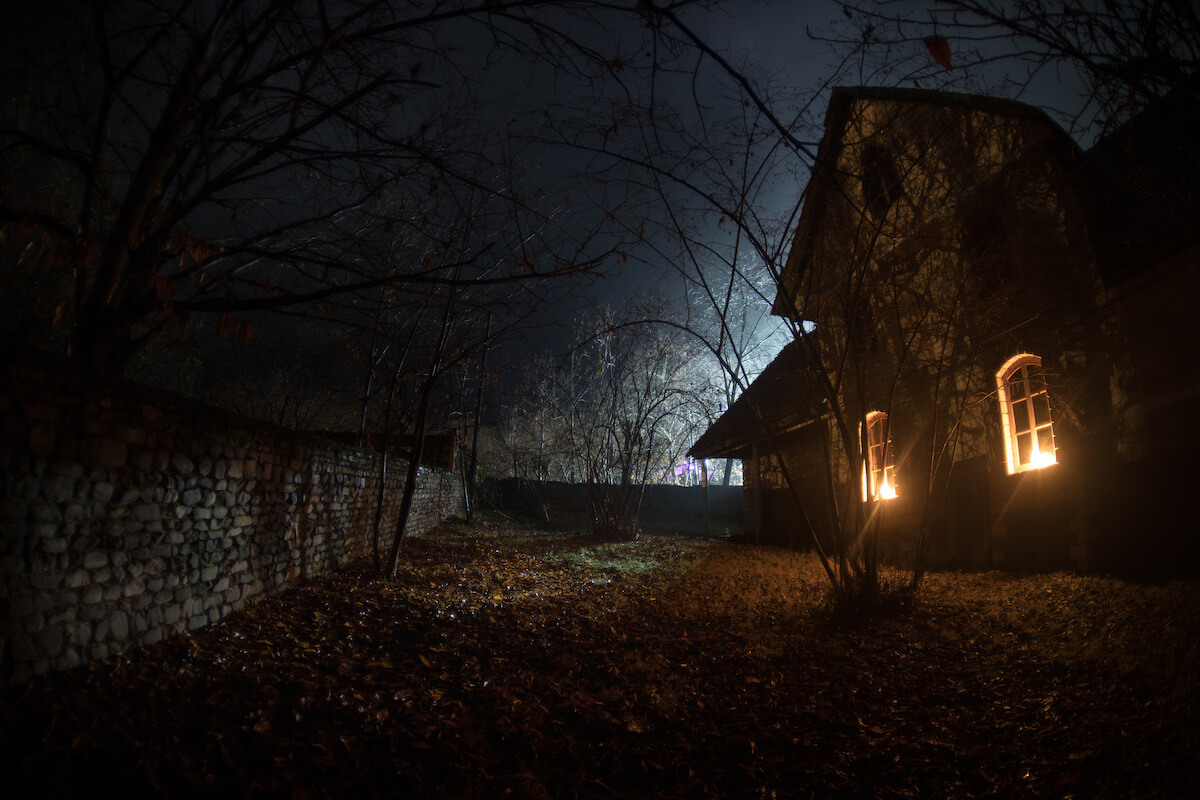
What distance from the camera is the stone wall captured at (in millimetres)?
3285

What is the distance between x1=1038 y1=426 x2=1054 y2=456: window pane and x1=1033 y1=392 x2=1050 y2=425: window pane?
9 cm

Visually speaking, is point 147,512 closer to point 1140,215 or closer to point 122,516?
point 122,516

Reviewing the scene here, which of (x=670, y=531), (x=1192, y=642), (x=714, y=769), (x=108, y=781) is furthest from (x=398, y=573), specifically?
(x=670, y=531)

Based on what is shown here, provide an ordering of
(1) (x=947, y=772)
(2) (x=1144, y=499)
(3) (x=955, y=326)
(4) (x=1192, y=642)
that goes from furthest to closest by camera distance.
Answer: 1. (3) (x=955, y=326)
2. (2) (x=1144, y=499)
3. (4) (x=1192, y=642)
4. (1) (x=947, y=772)

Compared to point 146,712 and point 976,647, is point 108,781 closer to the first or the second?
point 146,712

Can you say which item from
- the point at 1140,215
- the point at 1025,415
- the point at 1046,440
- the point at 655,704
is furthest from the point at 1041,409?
the point at 655,704

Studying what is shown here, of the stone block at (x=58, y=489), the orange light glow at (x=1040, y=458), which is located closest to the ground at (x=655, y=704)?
the stone block at (x=58, y=489)

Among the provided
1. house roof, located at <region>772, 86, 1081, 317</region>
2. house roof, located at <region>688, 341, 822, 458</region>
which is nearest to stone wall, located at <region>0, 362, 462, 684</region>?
house roof, located at <region>772, 86, 1081, 317</region>

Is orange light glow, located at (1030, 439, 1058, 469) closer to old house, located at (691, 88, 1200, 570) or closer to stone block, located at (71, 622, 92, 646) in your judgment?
old house, located at (691, 88, 1200, 570)

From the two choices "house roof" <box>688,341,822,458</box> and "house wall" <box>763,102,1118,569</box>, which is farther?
"house roof" <box>688,341,822,458</box>

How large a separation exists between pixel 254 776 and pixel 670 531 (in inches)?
795

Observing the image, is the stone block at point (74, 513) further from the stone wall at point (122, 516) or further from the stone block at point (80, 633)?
the stone block at point (80, 633)

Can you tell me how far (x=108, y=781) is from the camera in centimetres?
258

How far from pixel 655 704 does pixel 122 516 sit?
4.23 meters
